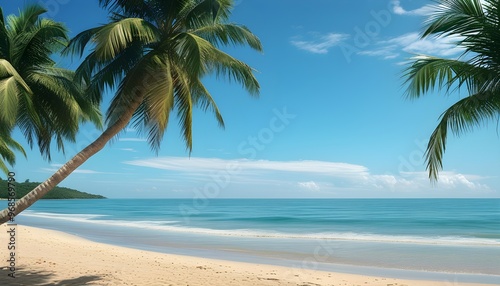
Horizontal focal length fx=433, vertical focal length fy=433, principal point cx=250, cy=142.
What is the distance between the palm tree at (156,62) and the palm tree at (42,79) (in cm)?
61

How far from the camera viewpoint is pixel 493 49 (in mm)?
6422

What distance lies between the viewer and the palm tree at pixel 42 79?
854cm

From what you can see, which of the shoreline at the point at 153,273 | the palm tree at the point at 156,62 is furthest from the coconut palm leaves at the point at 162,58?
the shoreline at the point at 153,273

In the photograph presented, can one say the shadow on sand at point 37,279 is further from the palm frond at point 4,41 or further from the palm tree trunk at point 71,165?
the palm frond at point 4,41

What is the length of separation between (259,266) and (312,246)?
6943 millimetres

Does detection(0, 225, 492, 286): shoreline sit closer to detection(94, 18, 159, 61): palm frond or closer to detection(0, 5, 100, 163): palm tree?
detection(0, 5, 100, 163): palm tree

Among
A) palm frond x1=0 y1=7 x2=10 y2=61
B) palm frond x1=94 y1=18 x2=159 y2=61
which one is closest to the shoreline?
palm frond x1=0 y1=7 x2=10 y2=61

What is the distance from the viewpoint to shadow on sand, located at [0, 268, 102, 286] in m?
7.96

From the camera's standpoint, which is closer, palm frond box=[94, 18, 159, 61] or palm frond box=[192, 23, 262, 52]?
palm frond box=[94, 18, 159, 61]

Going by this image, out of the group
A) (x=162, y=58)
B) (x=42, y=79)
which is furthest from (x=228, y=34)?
(x=42, y=79)

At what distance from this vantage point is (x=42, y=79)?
8641 mm

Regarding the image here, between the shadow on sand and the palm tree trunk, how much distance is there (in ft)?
5.58

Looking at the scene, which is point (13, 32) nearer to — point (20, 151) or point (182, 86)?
point (182, 86)

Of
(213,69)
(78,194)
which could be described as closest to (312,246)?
(213,69)
